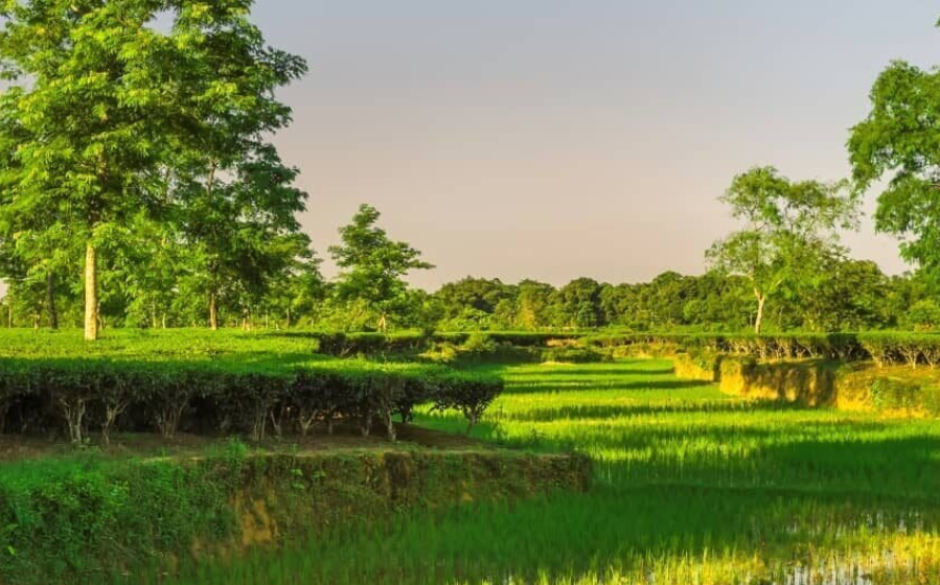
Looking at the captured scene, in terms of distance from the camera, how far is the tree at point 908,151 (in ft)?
103

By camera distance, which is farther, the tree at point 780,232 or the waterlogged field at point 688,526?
the tree at point 780,232

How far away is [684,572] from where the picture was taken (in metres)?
7.63

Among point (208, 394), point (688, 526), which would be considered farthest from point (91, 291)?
point (688, 526)

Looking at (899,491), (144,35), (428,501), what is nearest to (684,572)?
(428,501)

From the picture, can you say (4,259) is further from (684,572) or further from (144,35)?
(684,572)

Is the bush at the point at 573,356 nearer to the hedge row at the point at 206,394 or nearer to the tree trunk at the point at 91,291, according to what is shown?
the tree trunk at the point at 91,291

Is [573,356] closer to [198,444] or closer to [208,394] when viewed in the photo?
[208,394]

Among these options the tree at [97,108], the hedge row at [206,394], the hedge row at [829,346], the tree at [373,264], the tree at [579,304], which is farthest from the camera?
the tree at [579,304]

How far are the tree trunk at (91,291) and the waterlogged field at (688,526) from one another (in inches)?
434

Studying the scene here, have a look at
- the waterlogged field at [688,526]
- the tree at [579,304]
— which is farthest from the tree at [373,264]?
the tree at [579,304]

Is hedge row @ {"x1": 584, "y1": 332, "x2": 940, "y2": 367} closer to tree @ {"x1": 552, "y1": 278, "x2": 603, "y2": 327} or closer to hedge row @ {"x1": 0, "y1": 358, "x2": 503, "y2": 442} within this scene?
hedge row @ {"x1": 0, "y1": 358, "x2": 503, "y2": 442}

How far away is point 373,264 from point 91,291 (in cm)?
2998

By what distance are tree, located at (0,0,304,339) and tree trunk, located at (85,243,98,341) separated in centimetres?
3

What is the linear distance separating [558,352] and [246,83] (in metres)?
35.1
